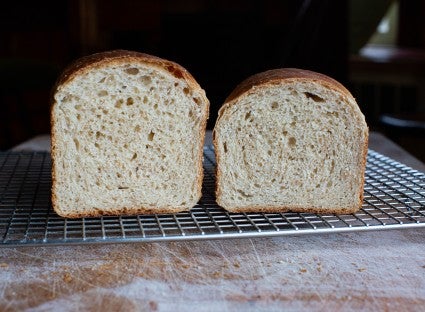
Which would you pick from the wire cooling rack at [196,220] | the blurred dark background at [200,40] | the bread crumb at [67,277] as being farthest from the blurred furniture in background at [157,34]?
the bread crumb at [67,277]

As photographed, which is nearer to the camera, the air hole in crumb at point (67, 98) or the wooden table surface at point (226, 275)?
the wooden table surface at point (226, 275)

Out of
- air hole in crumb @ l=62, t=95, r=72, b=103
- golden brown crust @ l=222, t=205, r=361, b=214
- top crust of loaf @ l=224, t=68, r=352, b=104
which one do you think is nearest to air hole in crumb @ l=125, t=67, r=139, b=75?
air hole in crumb @ l=62, t=95, r=72, b=103

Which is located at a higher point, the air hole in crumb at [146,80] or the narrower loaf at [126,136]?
the air hole in crumb at [146,80]

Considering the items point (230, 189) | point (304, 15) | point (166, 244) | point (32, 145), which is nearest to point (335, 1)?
point (304, 15)

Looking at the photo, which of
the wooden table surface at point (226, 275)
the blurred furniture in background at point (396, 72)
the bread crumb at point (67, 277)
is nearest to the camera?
the wooden table surface at point (226, 275)

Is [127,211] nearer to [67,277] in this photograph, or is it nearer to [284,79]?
[67,277]

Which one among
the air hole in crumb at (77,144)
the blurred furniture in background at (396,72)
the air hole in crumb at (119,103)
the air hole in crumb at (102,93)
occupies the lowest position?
the blurred furniture in background at (396,72)

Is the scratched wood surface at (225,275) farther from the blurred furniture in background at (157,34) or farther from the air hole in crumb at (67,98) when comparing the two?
the blurred furniture in background at (157,34)

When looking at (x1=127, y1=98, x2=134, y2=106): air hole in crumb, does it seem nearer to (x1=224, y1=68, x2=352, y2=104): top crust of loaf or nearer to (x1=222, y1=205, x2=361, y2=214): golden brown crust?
(x1=224, y1=68, x2=352, y2=104): top crust of loaf
